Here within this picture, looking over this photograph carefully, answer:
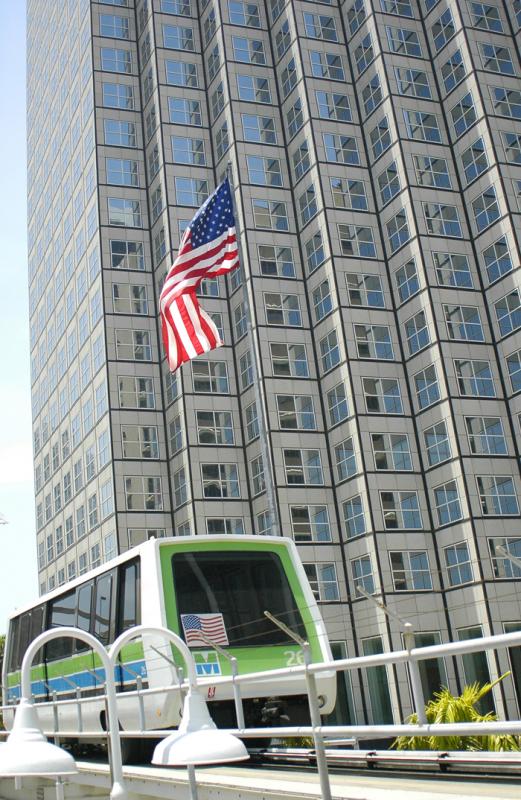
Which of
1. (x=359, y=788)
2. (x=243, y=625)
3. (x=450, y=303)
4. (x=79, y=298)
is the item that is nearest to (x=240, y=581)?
(x=243, y=625)

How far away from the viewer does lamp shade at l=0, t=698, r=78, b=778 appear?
19.0ft

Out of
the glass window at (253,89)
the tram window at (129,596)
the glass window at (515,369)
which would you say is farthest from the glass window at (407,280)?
the tram window at (129,596)

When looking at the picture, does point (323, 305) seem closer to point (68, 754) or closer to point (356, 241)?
point (356, 241)

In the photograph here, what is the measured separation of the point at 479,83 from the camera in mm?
52688

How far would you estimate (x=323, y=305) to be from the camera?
5406 cm

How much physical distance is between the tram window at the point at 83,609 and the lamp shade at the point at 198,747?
10282mm

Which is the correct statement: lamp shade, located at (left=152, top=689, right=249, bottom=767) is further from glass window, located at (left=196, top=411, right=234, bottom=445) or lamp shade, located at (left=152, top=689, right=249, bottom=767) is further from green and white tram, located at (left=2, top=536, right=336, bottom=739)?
glass window, located at (left=196, top=411, right=234, bottom=445)

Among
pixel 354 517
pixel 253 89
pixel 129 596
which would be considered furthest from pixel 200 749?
pixel 253 89

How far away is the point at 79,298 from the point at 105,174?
859 centimetres

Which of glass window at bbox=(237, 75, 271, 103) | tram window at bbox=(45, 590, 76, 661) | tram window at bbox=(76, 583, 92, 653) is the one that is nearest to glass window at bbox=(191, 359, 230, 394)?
glass window at bbox=(237, 75, 271, 103)

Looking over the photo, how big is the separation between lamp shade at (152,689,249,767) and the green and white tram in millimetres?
6154

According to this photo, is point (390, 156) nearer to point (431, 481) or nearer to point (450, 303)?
point (450, 303)

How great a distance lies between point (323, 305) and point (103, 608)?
131 feet

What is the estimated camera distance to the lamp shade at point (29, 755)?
19.0 ft
